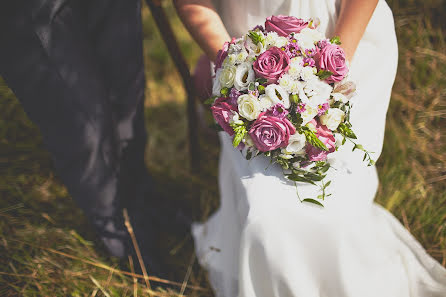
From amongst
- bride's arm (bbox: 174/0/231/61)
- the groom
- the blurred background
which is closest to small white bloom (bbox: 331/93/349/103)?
bride's arm (bbox: 174/0/231/61)

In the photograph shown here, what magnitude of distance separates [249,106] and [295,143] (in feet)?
0.67

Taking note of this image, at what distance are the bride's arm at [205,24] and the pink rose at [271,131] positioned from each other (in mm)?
539

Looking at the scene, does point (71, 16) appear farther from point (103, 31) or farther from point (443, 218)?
point (443, 218)

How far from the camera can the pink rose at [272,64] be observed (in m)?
1.15

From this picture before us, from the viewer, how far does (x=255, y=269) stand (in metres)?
1.43

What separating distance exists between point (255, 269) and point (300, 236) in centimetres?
25

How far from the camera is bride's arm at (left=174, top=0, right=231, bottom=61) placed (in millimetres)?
1553

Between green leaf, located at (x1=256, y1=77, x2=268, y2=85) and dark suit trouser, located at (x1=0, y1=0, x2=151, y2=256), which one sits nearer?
green leaf, located at (x1=256, y1=77, x2=268, y2=85)

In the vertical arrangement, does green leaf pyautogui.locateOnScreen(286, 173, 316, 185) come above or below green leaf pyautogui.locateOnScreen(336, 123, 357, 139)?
below

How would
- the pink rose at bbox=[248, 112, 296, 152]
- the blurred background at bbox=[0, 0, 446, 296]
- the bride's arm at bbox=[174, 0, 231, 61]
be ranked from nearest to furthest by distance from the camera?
the pink rose at bbox=[248, 112, 296, 152] → the bride's arm at bbox=[174, 0, 231, 61] → the blurred background at bbox=[0, 0, 446, 296]

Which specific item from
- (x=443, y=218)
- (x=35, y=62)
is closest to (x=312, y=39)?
(x=35, y=62)

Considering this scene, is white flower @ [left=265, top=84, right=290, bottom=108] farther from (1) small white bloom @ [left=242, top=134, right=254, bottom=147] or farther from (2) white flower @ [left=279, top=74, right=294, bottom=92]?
(1) small white bloom @ [left=242, top=134, right=254, bottom=147]

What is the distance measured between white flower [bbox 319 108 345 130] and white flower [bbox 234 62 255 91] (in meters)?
0.28

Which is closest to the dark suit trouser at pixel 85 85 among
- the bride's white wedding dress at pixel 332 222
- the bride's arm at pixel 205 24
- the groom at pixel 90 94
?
the groom at pixel 90 94
